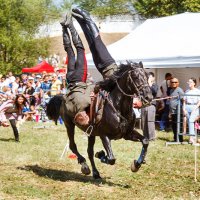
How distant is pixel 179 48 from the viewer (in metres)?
15.3

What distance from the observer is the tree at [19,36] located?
35.1 m

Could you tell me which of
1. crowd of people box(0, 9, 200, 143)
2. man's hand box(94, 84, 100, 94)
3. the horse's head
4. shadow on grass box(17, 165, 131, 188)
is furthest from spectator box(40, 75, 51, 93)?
the horse's head

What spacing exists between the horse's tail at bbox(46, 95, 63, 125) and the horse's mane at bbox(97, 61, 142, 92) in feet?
5.07

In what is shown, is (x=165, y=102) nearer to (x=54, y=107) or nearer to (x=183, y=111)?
(x=183, y=111)

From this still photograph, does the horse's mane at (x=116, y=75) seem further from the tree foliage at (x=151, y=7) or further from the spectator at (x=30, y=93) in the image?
the tree foliage at (x=151, y=7)

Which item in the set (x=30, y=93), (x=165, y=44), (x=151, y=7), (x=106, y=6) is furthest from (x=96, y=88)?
(x=106, y=6)

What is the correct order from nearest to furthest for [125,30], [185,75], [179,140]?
[179,140] → [185,75] → [125,30]

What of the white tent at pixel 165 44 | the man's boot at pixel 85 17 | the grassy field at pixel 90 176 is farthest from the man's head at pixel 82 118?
the white tent at pixel 165 44

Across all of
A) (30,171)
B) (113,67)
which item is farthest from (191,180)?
(30,171)

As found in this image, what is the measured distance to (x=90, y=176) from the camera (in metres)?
8.43

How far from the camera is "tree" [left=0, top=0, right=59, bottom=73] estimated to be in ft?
115

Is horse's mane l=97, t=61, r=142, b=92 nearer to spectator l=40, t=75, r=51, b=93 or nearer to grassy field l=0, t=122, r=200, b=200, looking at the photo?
grassy field l=0, t=122, r=200, b=200

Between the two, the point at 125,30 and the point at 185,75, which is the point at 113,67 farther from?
the point at 125,30

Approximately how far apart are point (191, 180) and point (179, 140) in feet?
16.8
